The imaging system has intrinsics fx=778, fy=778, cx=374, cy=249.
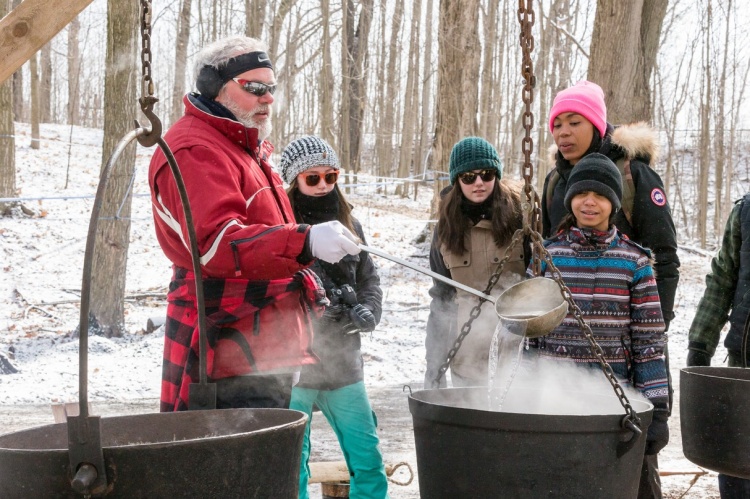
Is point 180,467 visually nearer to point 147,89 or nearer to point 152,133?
point 152,133

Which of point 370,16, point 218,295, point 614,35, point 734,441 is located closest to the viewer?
point 218,295

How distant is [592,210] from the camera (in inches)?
129

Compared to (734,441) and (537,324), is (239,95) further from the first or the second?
(734,441)

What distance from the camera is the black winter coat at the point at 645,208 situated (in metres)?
3.56

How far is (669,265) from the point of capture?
355 cm

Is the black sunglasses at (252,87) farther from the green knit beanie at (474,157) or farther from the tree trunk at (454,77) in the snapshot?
the tree trunk at (454,77)

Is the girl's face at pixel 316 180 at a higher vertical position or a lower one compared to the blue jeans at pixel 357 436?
higher

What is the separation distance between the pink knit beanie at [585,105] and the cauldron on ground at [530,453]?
199cm

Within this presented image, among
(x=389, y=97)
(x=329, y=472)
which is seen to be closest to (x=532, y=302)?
(x=329, y=472)

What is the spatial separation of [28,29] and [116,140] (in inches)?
240

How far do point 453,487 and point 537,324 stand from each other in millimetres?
661

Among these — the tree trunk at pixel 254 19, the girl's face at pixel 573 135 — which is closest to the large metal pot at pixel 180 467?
the girl's face at pixel 573 135

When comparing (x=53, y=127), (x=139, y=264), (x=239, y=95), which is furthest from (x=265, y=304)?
(x=53, y=127)

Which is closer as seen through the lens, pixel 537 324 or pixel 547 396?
pixel 537 324
